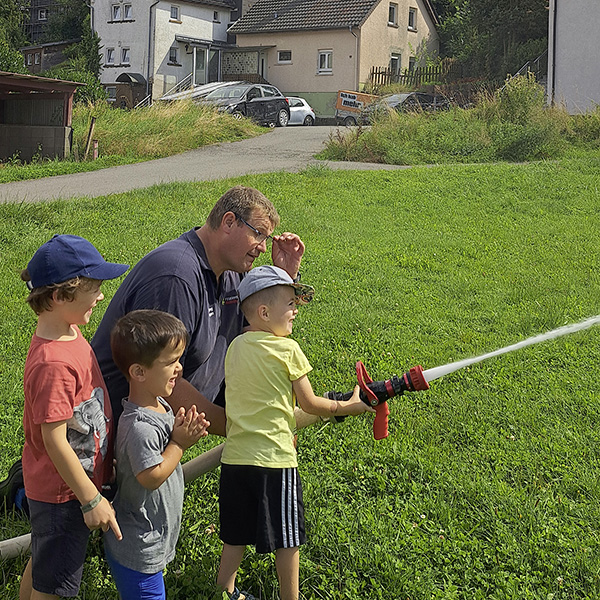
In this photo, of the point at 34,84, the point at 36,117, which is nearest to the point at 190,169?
the point at 34,84

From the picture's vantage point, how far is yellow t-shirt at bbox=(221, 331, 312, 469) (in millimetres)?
3139

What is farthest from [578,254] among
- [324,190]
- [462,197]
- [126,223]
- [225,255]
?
[225,255]

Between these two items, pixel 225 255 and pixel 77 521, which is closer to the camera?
pixel 77 521

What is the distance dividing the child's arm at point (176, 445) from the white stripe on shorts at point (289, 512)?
18.6 inches

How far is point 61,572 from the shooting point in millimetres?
2781

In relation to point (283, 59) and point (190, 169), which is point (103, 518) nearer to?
point (190, 169)

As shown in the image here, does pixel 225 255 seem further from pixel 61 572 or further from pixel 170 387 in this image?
pixel 61 572

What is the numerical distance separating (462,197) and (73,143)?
10.1 metres

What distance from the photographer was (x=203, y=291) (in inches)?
137

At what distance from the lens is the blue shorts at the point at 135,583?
286cm

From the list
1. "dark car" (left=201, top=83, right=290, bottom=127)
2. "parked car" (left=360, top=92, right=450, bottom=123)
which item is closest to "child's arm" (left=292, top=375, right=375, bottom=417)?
"parked car" (left=360, top=92, right=450, bottom=123)

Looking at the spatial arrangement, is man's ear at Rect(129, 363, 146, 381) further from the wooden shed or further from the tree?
the tree

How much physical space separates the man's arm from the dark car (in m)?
24.5

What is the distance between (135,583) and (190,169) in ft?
46.1
